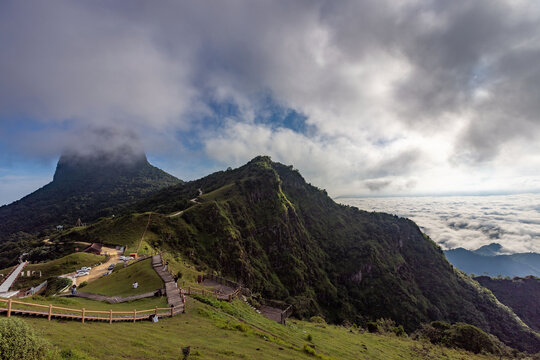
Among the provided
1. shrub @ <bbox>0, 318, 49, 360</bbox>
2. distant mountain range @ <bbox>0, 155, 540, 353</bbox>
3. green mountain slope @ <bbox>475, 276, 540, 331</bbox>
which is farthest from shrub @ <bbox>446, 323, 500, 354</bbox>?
green mountain slope @ <bbox>475, 276, 540, 331</bbox>

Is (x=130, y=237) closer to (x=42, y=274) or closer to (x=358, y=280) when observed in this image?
(x=42, y=274)

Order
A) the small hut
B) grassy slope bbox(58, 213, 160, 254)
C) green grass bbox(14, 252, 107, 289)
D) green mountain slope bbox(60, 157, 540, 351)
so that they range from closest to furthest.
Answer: green grass bbox(14, 252, 107, 289)
the small hut
grassy slope bbox(58, 213, 160, 254)
green mountain slope bbox(60, 157, 540, 351)

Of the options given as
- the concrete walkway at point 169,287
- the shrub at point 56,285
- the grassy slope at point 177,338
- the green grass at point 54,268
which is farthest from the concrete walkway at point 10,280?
the grassy slope at point 177,338

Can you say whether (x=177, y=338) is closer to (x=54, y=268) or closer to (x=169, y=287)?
(x=169, y=287)

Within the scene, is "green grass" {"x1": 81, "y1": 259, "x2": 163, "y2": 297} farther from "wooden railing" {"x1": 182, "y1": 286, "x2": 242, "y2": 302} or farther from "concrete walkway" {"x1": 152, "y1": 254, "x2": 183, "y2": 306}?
"wooden railing" {"x1": 182, "y1": 286, "x2": 242, "y2": 302}

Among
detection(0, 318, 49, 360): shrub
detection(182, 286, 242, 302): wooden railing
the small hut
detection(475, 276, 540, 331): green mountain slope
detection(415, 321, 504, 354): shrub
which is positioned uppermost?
detection(0, 318, 49, 360): shrub

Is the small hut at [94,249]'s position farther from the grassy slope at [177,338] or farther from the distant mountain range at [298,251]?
the grassy slope at [177,338]
